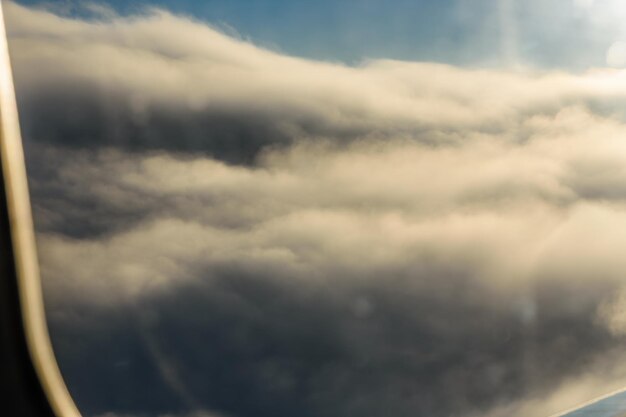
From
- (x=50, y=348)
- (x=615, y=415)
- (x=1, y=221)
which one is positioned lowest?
(x=615, y=415)

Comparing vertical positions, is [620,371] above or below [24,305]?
below

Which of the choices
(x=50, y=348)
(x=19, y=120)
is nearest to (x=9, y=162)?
(x=19, y=120)

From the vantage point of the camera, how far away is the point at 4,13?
207 cm

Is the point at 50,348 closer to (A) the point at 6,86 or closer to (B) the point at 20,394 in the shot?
(B) the point at 20,394

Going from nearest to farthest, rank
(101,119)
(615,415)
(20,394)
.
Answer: (615,415) → (101,119) → (20,394)

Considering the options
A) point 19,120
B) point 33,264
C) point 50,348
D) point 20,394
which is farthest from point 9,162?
point 20,394

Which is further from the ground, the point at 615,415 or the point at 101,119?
the point at 101,119

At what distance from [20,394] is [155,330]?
0.50 metres

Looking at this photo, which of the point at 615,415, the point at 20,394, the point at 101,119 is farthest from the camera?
the point at 20,394

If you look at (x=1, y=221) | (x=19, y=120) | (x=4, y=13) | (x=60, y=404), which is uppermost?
(x=4, y=13)

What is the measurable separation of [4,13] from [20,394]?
104 cm

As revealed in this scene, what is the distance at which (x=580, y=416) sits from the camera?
6.59 feet

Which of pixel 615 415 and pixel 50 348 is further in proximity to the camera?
pixel 50 348

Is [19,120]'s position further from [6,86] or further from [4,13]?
[4,13]
